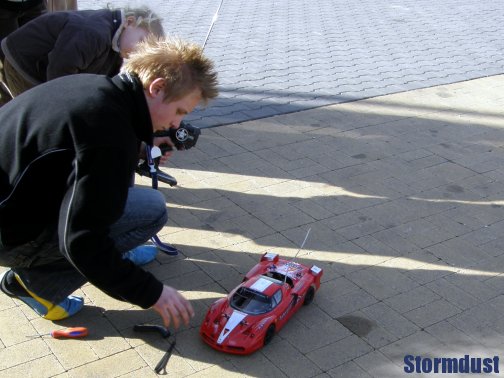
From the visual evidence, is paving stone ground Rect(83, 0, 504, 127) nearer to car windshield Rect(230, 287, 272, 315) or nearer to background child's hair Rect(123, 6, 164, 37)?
background child's hair Rect(123, 6, 164, 37)

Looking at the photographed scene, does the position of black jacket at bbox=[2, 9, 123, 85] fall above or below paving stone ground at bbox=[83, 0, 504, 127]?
above

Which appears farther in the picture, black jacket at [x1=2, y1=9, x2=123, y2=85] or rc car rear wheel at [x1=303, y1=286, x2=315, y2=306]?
black jacket at [x1=2, y1=9, x2=123, y2=85]

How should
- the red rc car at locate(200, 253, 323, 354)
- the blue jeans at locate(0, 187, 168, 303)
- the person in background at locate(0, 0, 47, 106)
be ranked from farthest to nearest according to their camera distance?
the person in background at locate(0, 0, 47, 106), the red rc car at locate(200, 253, 323, 354), the blue jeans at locate(0, 187, 168, 303)

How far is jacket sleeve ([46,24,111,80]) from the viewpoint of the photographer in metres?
3.67

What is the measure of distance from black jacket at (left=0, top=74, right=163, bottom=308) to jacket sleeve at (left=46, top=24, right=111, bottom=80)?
38.8 inches

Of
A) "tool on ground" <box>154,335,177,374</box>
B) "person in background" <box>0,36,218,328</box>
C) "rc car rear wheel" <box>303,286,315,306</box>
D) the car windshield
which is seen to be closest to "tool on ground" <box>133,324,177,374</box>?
"tool on ground" <box>154,335,177,374</box>

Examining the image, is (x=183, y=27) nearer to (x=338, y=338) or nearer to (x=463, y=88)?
(x=463, y=88)

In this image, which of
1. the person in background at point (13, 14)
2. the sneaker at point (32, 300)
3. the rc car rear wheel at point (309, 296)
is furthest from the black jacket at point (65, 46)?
the rc car rear wheel at point (309, 296)

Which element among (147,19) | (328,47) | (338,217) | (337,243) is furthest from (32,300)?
(328,47)

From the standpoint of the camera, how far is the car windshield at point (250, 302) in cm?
313

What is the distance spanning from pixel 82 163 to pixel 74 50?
1420mm

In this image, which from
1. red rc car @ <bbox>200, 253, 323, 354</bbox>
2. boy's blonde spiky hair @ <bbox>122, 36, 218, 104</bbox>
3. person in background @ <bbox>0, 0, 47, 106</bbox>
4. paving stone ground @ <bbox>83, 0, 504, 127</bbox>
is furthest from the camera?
paving stone ground @ <bbox>83, 0, 504, 127</bbox>

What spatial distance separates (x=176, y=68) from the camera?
2.68 meters

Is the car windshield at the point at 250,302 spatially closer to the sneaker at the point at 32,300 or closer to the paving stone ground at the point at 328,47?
the sneaker at the point at 32,300
